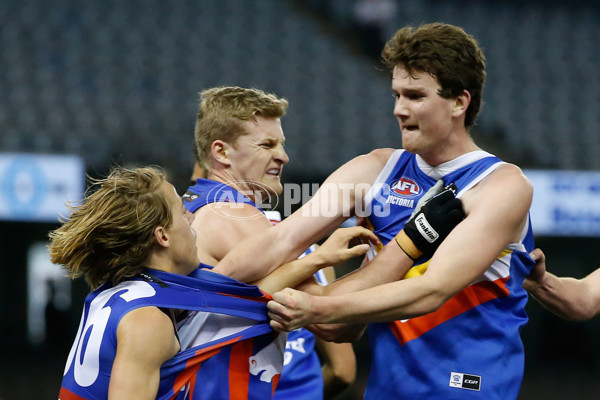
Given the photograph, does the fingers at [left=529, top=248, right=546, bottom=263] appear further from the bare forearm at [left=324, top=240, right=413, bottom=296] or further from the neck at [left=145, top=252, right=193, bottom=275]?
the neck at [left=145, top=252, right=193, bottom=275]

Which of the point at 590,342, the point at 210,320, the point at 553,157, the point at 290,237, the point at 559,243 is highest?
the point at 290,237

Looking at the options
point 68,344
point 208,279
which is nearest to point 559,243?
point 68,344

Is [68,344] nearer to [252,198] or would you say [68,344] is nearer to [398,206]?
[252,198]

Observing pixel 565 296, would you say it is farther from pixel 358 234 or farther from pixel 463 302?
pixel 358 234

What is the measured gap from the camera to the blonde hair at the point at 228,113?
3352 mm

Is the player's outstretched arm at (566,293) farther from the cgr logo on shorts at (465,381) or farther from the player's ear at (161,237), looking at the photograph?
the player's ear at (161,237)

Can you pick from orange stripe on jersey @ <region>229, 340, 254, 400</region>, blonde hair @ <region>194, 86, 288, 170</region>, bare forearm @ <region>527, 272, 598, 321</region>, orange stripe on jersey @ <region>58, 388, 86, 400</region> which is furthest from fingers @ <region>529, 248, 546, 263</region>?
orange stripe on jersey @ <region>58, 388, 86, 400</region>

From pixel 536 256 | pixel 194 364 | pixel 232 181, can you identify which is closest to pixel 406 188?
pixel 536 256

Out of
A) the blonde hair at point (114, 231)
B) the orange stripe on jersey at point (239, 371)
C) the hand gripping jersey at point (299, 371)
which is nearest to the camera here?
the blonde hair at point (114, 231)

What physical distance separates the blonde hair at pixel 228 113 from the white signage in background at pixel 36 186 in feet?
13.8

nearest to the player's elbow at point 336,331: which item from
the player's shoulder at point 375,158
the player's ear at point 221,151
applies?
the player's shoulder at point 375,158

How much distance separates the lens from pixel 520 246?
8.92ft

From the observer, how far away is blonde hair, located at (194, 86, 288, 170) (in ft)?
11.0

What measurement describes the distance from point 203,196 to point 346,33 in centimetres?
990
